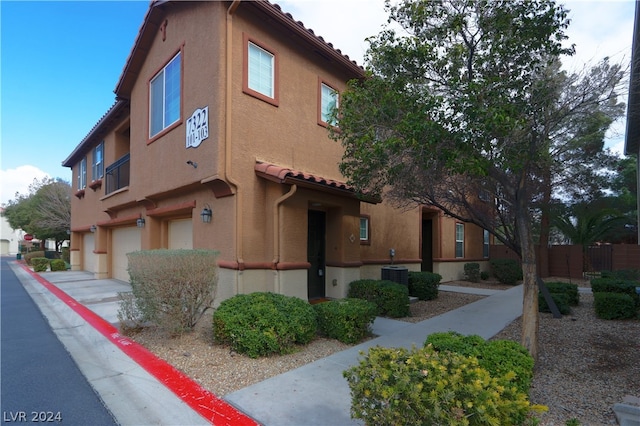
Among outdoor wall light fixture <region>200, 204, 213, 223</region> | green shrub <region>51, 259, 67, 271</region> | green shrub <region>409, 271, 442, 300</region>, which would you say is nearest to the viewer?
outdoor wall light fixture <region>200, 204, 213, 223</region>

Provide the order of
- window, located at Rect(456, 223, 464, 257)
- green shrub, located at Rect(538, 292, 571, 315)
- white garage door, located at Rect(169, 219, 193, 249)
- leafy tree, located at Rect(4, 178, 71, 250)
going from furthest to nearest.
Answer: leafy tree, located at Rect(4, 178, 71, 250) < window, located at Rect(456, 223, 464, 257) < white garage door, located at Rect(169, 219, 193, 249) < green shrub, located at Rect(538, 292, 571, 315)

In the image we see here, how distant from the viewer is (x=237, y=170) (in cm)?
801

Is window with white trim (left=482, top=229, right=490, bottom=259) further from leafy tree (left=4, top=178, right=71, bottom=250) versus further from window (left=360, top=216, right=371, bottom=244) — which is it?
leafy tree (left=4, top=178, right=71, bottom=250)

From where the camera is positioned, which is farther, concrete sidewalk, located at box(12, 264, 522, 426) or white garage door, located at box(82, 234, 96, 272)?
white garage door, located at box(82, 234, 96, 272)

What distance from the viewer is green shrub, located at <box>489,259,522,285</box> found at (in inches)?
599

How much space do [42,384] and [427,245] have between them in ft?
45.7

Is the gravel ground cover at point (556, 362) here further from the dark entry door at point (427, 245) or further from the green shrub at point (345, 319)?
the dark entry door at point (427, 245)

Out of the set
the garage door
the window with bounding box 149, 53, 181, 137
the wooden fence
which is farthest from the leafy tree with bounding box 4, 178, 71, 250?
the wooden fence

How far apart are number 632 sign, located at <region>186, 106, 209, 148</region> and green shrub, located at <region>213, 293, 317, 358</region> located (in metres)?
4.05

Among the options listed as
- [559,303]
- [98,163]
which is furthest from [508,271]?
[98,163]

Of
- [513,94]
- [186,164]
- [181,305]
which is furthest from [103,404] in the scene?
[513,94]

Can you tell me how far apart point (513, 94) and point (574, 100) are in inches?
29.4

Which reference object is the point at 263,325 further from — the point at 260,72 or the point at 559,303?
the point at 559,303

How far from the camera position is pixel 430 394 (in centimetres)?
266
